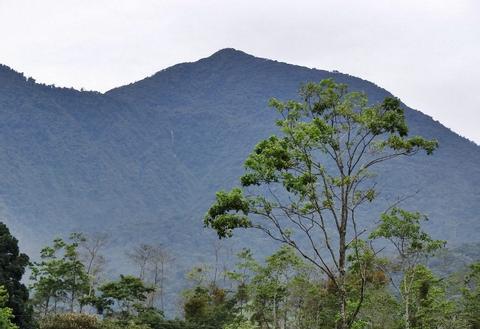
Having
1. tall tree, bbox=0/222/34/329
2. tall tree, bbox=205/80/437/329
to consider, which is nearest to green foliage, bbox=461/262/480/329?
tall tree, bbox=0/222/34/329

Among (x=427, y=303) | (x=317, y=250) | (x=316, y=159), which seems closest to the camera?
(x=316, y=159)

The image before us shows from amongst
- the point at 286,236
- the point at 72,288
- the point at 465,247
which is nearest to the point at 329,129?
the point at 286,236

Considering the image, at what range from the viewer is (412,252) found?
41438 mm

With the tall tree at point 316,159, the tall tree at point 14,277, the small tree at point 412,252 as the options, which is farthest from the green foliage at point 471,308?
the tall tree at point 316,159

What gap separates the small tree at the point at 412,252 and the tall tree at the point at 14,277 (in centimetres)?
1629

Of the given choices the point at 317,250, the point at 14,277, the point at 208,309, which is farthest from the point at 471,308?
the point at 14,277

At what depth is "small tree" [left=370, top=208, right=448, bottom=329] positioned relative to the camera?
39219 millimetres

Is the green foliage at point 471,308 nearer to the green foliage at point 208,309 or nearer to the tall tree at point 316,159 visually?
the green foliage at point 208,309

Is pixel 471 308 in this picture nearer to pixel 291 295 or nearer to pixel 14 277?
pixel 291 295

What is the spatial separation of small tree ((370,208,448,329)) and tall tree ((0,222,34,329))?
16.3 meters

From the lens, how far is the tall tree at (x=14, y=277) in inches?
1314

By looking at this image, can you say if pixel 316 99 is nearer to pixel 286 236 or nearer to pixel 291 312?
pixel 286 236

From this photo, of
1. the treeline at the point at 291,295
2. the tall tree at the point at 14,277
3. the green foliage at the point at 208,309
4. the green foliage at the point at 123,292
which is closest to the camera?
the tall tree at the point at 14,277

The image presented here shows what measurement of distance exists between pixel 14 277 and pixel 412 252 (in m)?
21.4
